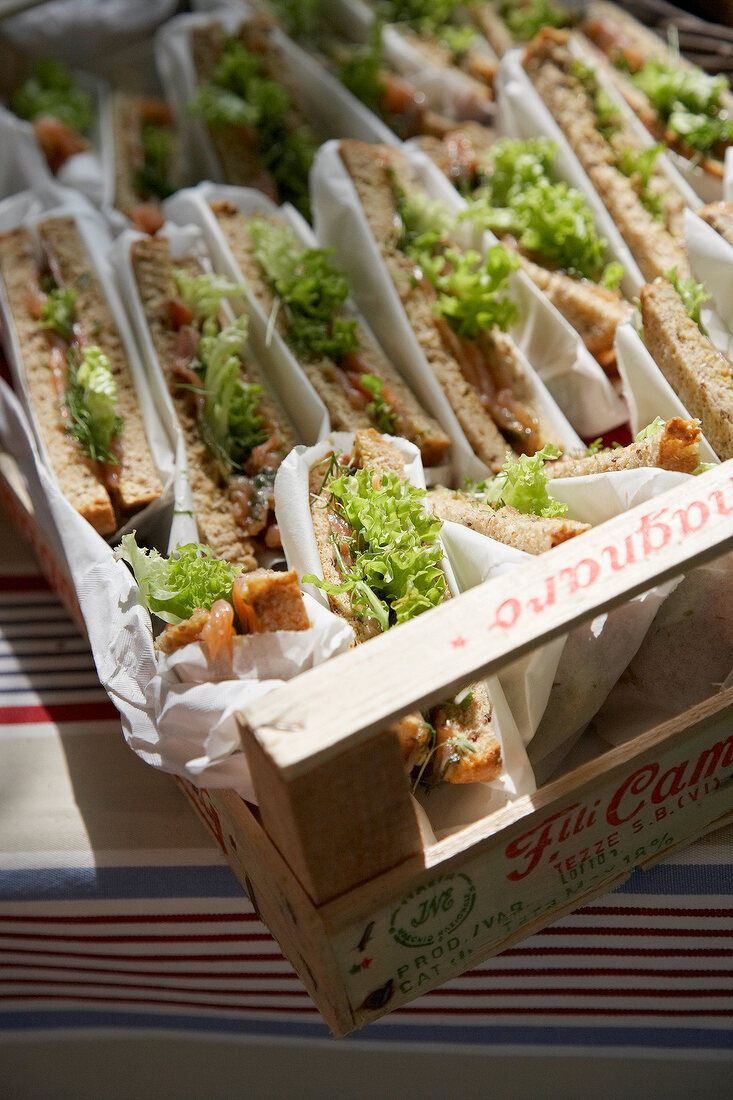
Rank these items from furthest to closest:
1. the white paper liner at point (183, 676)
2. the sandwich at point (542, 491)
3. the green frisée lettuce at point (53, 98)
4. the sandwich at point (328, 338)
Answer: the green frisée lettuce at point (53, 98) < the sandwich at point (328, 338) < the sandwich at point (542, 491) < the white paper liner at point (183, 676)

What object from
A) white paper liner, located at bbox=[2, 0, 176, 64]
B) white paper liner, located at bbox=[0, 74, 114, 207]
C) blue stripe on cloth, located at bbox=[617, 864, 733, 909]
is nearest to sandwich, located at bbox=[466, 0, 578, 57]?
white paper liner, located at bbox=[2, 0, 176, 64]

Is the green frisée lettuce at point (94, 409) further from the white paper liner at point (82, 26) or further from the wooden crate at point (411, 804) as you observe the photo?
the white paper liner at point (82, 26)

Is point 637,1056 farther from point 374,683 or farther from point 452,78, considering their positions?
point 452,78

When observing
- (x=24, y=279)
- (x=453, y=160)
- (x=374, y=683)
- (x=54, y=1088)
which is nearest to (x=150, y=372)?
(x=24, y=279)

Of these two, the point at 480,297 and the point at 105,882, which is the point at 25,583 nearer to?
the point at 105,882

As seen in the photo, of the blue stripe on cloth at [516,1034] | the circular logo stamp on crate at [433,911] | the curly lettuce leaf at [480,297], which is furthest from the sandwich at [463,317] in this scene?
the blue stripe on cloth at [516,1034]

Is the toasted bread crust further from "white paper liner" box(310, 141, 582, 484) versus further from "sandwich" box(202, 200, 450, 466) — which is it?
"white paper liner" box(310, 141, 582, 484)
